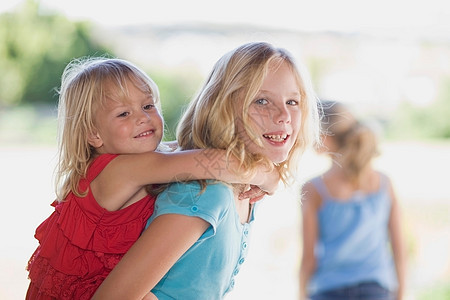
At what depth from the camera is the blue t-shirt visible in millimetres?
1325

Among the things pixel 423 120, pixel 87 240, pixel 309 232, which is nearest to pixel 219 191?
pixel 87 240

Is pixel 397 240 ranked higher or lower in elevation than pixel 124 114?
lower

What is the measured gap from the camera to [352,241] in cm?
308

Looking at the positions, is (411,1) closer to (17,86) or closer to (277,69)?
(17,86)

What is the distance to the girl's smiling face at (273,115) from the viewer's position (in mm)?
1411

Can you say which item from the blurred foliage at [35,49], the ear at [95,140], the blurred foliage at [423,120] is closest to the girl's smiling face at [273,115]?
the ear at [95,140]

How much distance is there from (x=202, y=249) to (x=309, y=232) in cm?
185

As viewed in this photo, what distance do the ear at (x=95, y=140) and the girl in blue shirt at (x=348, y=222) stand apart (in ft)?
5.56

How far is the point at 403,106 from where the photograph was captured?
10211 mm

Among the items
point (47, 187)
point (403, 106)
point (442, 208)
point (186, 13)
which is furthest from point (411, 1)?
point (47, 187)

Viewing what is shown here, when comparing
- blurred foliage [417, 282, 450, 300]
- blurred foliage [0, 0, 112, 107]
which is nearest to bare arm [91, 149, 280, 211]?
blurred foliage [417, 282, 450, 300]

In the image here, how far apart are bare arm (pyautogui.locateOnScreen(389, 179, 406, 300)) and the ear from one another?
2056mm

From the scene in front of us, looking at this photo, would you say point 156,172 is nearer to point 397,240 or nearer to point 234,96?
point 234,96

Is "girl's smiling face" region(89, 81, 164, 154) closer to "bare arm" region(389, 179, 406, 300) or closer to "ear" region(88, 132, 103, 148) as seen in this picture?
"ear" region(88, 132, 103, 148)
